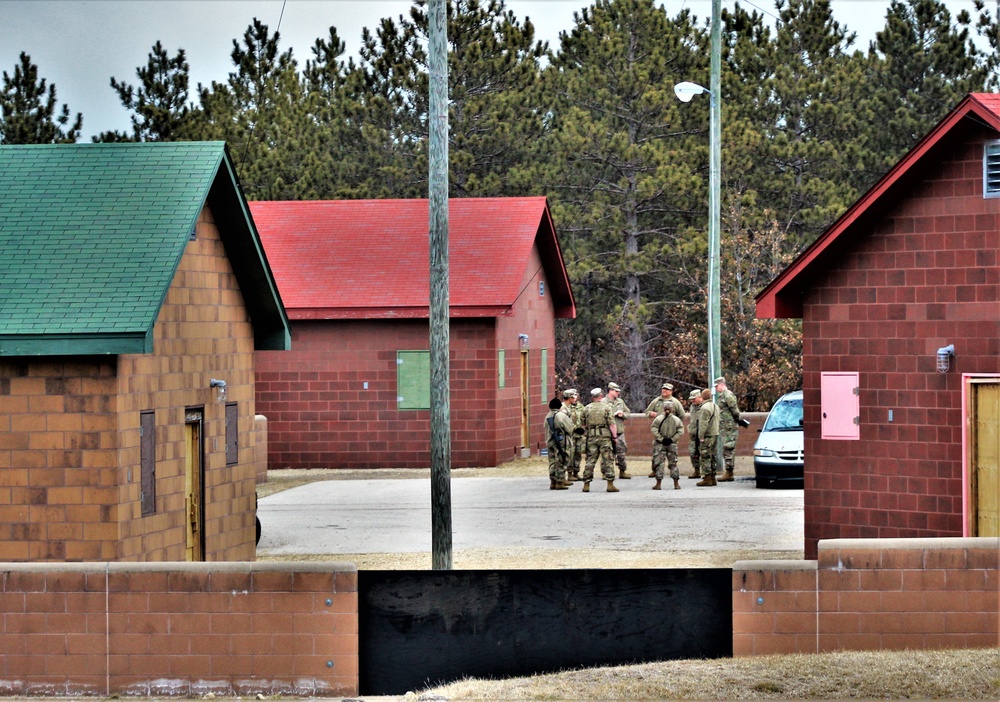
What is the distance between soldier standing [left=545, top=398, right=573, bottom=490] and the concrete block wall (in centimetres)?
1438

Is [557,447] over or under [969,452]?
under

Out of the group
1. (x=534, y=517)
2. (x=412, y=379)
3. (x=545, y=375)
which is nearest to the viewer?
(x=534, y=517)

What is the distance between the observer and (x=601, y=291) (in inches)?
1959

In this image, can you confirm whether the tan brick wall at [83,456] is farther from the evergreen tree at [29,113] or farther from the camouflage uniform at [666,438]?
the evergreen tree at [29,113]

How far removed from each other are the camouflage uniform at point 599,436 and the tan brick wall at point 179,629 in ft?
47.0

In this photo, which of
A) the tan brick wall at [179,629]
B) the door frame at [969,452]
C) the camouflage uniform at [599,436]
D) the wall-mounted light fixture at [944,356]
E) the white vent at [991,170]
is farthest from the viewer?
the camouflage uniform at [599,436]

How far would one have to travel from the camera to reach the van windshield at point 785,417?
26.0 meters

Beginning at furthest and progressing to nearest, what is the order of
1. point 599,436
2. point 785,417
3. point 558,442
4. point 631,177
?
1. point 631,177
2. point 558,442
3. point 785,417
4. point 599,436

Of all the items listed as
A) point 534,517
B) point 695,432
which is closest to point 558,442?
point 695,432

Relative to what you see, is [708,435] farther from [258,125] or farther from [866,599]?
[258,125]

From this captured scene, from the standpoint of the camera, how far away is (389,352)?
31.8 m

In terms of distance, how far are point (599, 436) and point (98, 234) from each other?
11.5m

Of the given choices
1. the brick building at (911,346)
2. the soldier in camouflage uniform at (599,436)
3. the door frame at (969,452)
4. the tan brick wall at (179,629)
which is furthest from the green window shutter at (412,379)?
the tan brick wall at (179,629)

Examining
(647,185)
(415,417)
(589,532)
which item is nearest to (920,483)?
(589,532)
